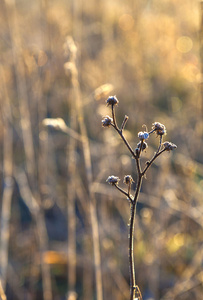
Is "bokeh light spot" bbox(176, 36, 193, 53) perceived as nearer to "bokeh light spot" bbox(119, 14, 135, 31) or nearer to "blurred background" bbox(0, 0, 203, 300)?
"blurred background" bbox(0, 0, 203, 300)

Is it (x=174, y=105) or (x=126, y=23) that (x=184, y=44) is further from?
(x=174, y=105)

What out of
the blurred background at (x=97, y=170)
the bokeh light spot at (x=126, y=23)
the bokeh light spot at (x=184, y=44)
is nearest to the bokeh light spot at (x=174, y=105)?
the blurred background at (x=97, y=170)

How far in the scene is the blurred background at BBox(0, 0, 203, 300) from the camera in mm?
1796

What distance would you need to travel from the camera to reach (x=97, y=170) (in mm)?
2555

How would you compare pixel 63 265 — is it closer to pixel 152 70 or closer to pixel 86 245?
pixel 86 245

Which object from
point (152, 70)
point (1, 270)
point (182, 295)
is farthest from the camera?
point (152, 70)

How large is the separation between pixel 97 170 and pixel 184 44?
6.86ft

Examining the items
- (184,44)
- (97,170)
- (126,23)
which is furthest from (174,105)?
(184,44)

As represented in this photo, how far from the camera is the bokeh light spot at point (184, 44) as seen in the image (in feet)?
12.1

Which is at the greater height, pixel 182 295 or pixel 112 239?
pixel 112 239

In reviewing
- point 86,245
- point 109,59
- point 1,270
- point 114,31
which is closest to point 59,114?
point 109,59

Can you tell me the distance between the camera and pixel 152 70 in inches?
170

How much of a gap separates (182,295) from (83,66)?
2295 mm

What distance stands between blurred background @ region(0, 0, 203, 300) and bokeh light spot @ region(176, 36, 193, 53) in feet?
0.04
